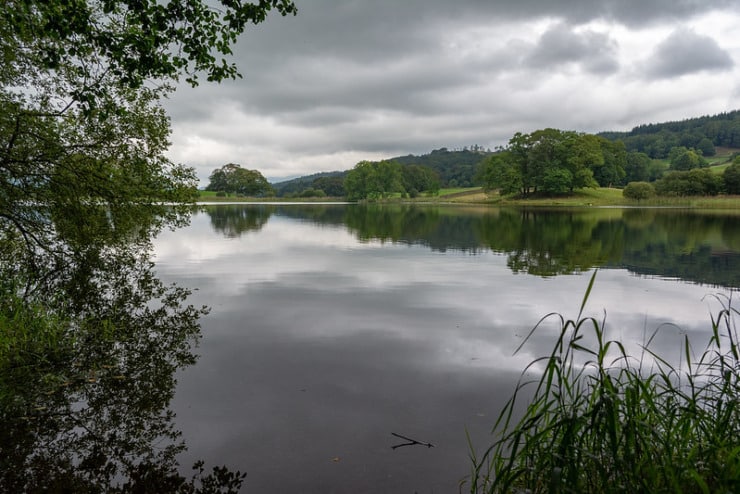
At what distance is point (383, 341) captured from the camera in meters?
10.4

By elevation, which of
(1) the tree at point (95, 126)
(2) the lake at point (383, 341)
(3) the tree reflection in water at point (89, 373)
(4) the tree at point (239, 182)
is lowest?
(2) the lake at point (383, 341)

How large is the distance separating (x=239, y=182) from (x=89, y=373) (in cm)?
18767

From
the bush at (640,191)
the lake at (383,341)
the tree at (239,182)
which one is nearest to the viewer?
the lake at (383,341)

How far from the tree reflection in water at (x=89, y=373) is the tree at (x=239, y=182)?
7044 inches

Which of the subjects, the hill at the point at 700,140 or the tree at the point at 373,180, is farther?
the hill at the point at 700,140

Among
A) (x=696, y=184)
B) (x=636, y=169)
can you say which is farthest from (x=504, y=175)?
(x=636, y=169)

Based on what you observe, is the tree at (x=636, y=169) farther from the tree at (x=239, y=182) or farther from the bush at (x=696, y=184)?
the tree at (x=239, y=182)

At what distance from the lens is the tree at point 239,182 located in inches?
7343

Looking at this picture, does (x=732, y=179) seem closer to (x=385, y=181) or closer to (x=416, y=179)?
(x=385, y=181)

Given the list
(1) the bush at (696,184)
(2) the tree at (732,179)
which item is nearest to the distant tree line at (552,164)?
(1) the bush at (696,184)

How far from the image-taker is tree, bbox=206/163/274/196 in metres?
186

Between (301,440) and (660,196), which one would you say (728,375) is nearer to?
(301,440)

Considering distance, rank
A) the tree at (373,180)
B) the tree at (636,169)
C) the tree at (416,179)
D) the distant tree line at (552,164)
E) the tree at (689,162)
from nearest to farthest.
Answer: the distant tree line at (552,164), the tree at (689,162), the tree at (636,169), the tree at (373,180), the tree at (416,179)

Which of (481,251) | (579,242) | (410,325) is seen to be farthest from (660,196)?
(410,325)
